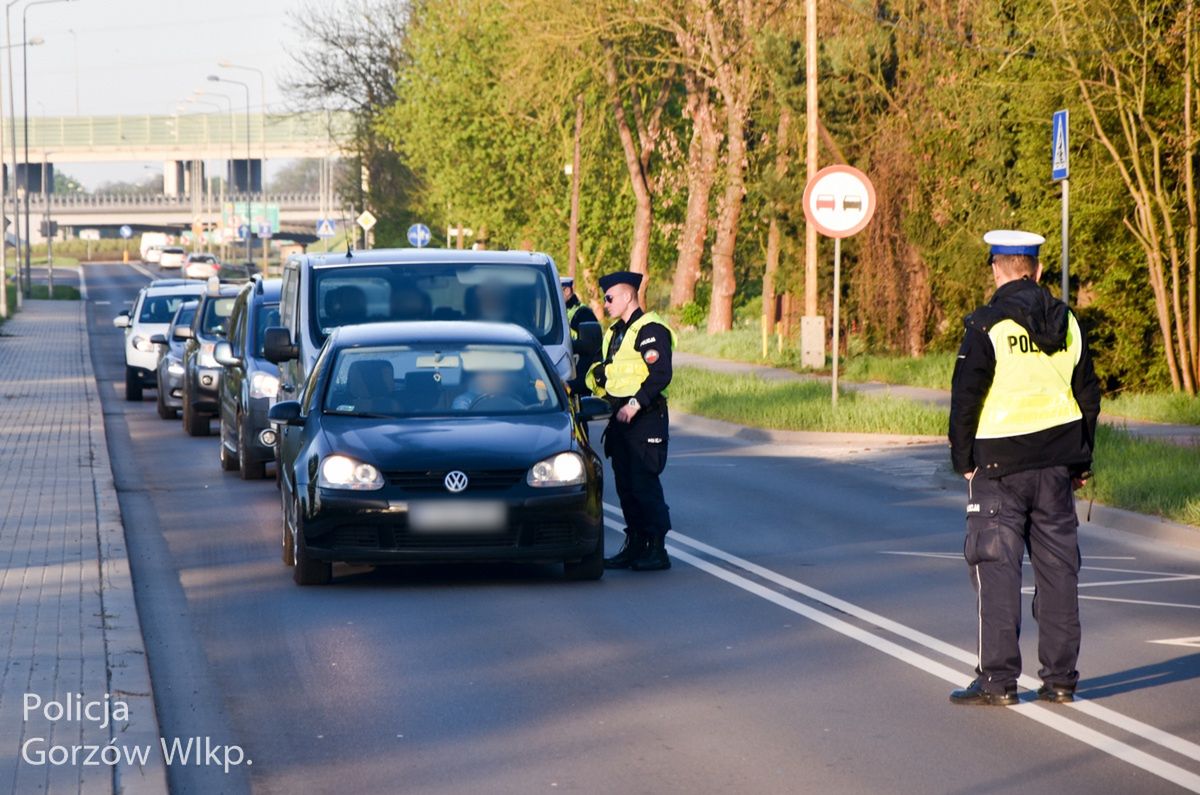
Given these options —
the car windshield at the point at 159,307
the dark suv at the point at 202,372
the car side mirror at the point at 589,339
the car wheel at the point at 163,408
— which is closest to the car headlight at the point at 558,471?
the car side mirror at the point at 589,339

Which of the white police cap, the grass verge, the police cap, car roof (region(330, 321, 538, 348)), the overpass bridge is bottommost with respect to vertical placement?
the grass verge

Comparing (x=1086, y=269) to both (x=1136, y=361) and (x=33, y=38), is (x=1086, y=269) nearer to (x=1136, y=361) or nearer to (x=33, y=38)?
(x=1136, y=361)

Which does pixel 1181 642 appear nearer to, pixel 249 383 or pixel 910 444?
pixel 249 383

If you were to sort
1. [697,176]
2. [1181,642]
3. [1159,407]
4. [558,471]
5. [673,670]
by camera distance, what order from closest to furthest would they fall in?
[673,670], [1181,642], [558,471], [1159,407], [697,176]

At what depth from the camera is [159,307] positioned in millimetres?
30906

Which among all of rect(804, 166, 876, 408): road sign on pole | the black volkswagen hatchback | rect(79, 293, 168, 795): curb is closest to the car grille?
the black volkswagen hatchback

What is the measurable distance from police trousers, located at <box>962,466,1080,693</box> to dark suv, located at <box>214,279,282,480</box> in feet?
31.0

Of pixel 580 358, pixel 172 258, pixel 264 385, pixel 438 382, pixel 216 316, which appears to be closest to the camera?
pixel 438 382

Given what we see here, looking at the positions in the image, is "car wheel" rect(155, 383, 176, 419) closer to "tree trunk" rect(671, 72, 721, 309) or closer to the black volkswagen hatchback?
the black volkswagen hatchback

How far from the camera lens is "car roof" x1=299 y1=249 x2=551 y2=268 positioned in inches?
593

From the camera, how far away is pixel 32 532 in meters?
12.9

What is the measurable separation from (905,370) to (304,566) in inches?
785

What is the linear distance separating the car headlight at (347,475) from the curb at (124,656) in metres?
1.19

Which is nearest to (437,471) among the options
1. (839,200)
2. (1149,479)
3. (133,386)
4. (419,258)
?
(419,258)
